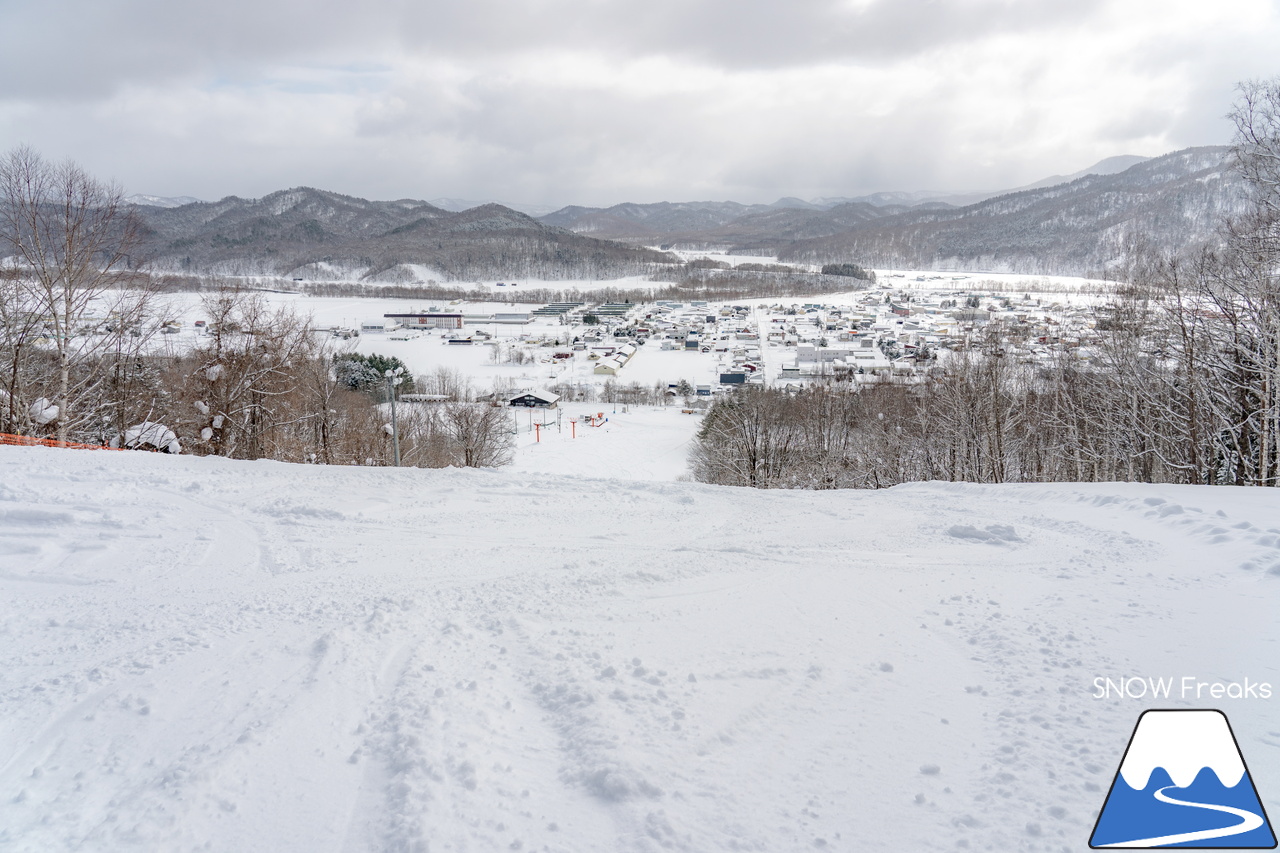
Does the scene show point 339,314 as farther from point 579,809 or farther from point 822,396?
point 579,809

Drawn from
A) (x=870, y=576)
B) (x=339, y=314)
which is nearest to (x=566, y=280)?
(x=339, y=314)

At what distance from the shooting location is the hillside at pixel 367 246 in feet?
428

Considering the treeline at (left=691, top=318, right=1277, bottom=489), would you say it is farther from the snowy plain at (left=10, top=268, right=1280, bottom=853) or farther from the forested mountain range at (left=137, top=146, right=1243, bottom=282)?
the forested mountain range at (left=137, top=146, right=1243, bottom=282)

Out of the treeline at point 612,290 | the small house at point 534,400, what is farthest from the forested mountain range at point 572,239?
the small house at point 534,400

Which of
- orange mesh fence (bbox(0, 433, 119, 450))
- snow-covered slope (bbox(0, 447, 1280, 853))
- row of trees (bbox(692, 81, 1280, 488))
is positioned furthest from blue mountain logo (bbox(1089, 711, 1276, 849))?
orange mesh fence (bbox(0, 433, 119, 450))

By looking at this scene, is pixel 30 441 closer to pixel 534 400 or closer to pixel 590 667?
pixel 590 667

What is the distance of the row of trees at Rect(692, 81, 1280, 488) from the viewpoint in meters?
10.4

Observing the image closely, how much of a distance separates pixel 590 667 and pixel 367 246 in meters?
160

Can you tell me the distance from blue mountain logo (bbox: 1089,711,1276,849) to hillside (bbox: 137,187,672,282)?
449 feet

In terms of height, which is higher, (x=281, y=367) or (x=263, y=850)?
(x=281, y=367)

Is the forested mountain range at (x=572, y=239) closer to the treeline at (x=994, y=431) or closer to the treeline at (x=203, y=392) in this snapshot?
the treeline at (x=994, y=431)

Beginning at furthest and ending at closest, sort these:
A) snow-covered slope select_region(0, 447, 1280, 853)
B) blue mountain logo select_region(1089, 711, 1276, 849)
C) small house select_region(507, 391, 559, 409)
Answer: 1. small house select_region(507, 391, 559, 409)
2. snow-covered slope select_region(0, 447, 1280, 853)
3. blue mountain logo select_region(1089, 711, 1276, 849)

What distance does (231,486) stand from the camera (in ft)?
24.4

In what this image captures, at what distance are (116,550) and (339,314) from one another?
87.3m
